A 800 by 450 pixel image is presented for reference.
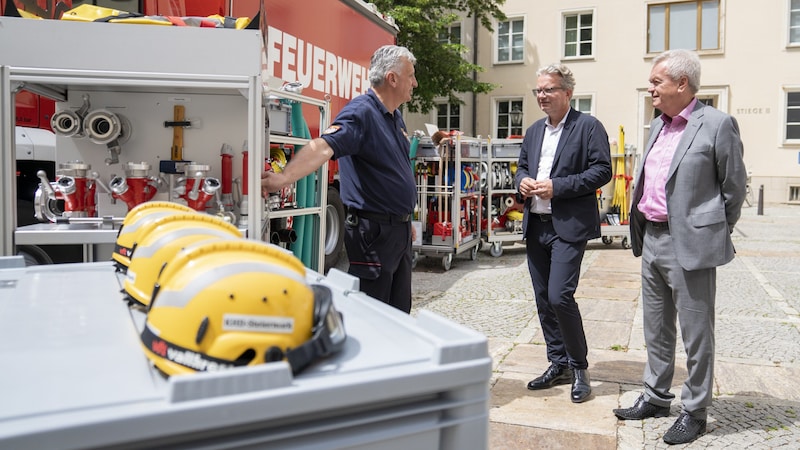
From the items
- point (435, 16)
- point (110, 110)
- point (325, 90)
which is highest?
point (435, 16)

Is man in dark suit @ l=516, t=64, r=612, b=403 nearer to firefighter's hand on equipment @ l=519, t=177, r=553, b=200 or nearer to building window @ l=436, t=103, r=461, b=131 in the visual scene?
firefighter's hand on equipment @ l=519, t=177, r=553, b=200

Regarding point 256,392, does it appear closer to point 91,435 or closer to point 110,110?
point 91,435

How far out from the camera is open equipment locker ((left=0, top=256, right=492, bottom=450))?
1036mm

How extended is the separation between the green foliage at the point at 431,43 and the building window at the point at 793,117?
415 inches

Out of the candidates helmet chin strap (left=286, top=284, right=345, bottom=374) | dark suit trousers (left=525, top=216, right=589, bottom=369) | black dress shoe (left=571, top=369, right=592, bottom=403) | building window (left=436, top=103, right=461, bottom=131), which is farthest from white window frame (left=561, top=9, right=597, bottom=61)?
helmet chin strap (left=286, top=284, right=345, bottom=374)

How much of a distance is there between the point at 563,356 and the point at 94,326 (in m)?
3.33

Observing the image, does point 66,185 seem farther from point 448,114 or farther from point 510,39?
point 448,114

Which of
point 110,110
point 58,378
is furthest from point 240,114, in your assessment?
point 58,378

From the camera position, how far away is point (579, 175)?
405 cm

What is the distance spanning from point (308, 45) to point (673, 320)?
5360 millimetres

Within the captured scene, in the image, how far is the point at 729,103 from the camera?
2422cm

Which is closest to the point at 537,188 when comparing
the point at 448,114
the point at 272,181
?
the point at 272,181

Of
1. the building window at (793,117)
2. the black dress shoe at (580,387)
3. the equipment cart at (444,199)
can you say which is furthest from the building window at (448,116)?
the black dress shoe at (580,387)

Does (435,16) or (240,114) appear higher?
(435,16)
